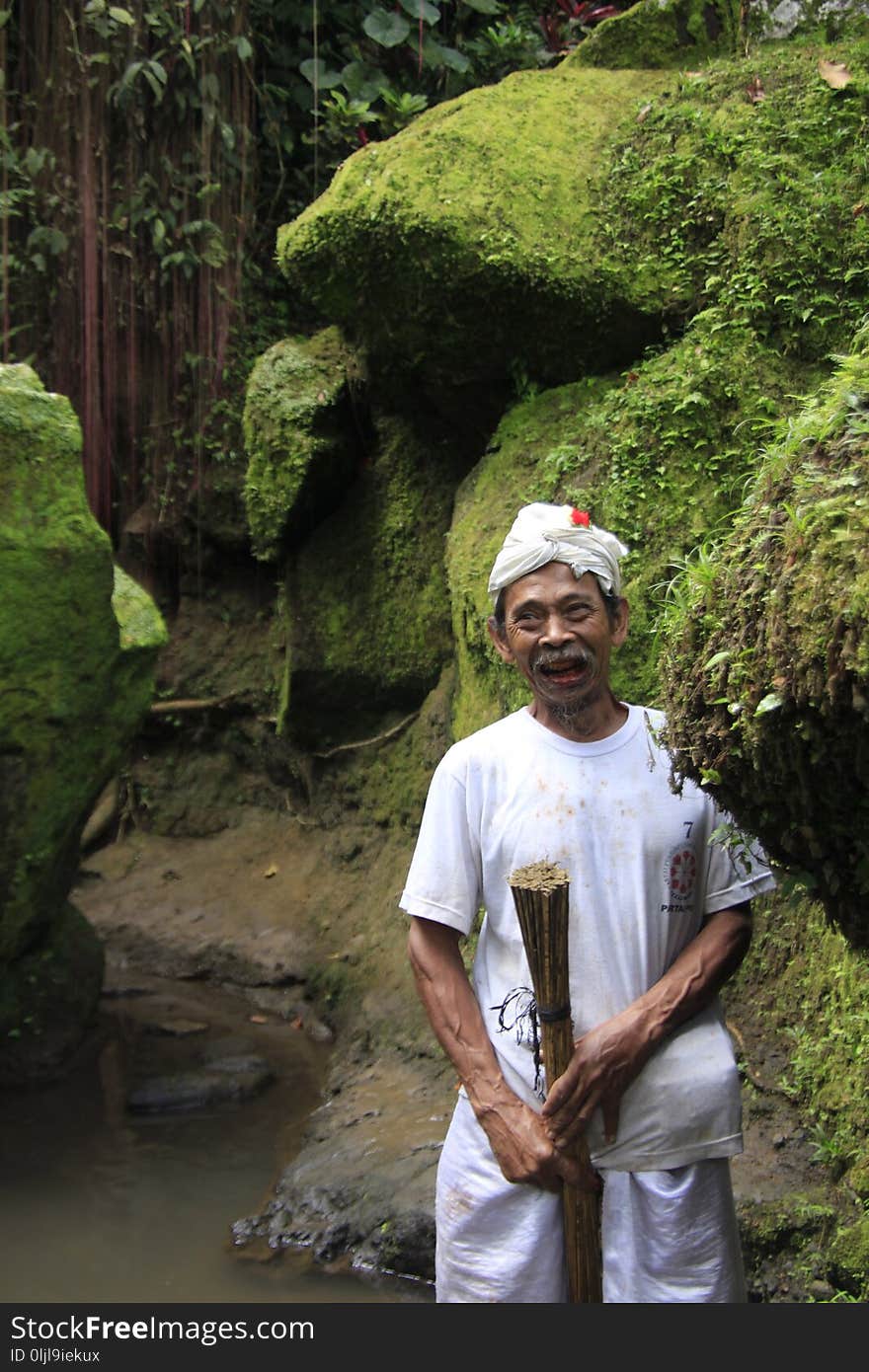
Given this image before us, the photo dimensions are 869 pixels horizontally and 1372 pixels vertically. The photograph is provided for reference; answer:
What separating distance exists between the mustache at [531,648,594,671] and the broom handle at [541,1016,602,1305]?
2.33ft

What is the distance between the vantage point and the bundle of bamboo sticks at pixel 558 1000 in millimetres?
2564

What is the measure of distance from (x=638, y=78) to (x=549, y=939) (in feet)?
16.0

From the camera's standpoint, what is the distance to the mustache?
113 inches

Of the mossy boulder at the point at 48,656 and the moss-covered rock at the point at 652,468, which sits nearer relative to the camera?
the moss-covered rock at the point at 652,468

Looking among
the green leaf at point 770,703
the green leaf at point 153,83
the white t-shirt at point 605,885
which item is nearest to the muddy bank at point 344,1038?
the white t-shirt at point 605,885

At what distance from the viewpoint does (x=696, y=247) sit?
18.1 ft

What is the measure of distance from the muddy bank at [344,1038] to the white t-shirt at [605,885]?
1474 mm

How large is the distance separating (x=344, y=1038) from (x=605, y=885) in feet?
13.1

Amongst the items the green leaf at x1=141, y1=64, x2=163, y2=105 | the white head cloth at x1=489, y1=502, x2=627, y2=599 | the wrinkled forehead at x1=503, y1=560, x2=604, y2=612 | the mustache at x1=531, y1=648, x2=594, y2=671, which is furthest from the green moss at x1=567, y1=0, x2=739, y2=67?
the mustache at x1=531, y1=648, x2=594, y2=671

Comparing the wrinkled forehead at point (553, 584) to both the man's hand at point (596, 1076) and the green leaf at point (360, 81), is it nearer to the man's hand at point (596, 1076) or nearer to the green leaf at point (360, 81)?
the man's hand at point (596, 1076)

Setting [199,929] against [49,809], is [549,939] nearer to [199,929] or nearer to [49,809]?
[49,809]

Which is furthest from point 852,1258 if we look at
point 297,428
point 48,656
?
point 297,428

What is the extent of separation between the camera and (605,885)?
108 inches

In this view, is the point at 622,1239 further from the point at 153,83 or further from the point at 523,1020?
the point at 153,83
